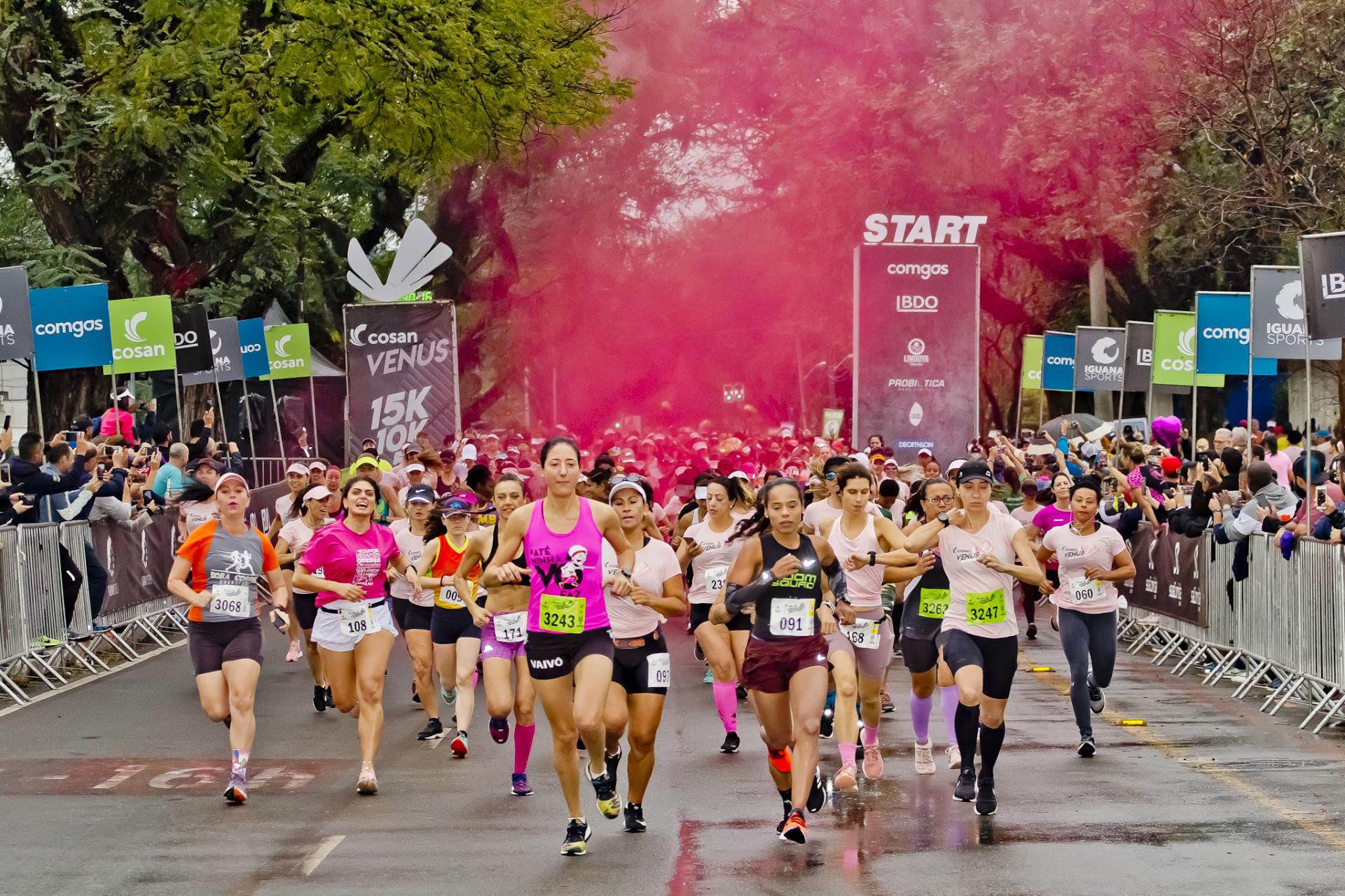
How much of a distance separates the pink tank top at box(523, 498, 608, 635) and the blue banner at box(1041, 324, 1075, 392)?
27.7 m

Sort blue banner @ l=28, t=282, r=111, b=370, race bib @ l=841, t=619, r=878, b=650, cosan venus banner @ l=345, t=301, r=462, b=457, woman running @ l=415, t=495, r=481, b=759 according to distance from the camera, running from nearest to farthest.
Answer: race bib @ l=841, t=619, r=878, b=650 < woman running @ l=415, t=495, r=481, b=759 < blue banner @ l=28, t=282, r=111, b=370 < cosan venus banner @ l=345, t=301, r=462, b=457

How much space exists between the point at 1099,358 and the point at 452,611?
2102cm

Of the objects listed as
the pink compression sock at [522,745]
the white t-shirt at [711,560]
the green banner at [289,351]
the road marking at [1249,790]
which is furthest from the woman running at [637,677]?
the green banner at [289,351]

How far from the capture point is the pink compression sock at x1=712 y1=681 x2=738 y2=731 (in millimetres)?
12016

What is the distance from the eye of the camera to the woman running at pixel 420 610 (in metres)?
13.0

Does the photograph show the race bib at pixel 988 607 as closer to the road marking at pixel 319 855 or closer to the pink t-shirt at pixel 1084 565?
the pink t-shirt at pixel 1084 565

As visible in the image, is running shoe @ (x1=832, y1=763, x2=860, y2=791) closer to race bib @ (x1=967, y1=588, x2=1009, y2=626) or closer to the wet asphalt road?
the wet asphalt road

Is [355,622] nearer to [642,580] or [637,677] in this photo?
[642,580]

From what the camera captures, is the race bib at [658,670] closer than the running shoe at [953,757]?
Yes

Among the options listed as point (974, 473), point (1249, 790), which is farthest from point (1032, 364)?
point (974, 473)

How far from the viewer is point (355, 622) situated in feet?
35.1

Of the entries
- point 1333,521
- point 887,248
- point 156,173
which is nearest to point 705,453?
point 887,248

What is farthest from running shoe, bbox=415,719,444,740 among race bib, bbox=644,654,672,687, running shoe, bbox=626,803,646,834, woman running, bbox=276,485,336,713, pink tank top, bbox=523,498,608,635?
pink tank top, bbox=523,498,608,635

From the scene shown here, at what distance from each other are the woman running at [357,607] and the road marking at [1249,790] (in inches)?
186
